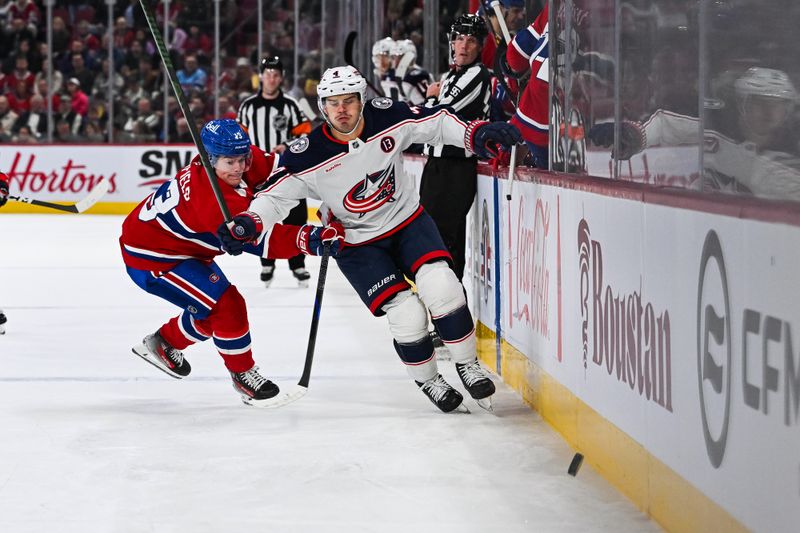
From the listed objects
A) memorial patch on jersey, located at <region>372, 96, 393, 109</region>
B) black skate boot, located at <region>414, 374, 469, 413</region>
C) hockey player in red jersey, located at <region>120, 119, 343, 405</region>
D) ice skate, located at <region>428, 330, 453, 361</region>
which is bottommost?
ice skate, located at <region>428, 330, 453, 361</region>

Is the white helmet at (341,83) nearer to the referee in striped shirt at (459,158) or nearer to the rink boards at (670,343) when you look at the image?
the rink boards at (670,343)

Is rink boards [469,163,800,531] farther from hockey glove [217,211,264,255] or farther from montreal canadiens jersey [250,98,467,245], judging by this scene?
hockey glove [217,211,264,255]

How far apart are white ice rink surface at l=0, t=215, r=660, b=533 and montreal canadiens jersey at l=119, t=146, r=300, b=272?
506mm

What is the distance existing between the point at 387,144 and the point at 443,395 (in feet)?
2.71

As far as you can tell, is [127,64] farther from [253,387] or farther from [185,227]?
[253,387]

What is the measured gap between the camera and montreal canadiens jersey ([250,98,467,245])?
13.5 feet

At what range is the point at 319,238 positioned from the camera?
4.04m

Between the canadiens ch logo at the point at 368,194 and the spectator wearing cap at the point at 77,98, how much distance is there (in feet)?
34.2

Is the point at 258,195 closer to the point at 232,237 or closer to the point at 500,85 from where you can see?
the point at 232,237

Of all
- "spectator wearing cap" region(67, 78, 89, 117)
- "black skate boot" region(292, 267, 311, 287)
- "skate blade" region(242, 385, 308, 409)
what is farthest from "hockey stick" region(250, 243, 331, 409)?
"spectator wearing cap" region(67, 78, 89, 117)

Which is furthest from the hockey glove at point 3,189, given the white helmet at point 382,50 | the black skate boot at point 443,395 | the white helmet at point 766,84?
the white helmet at point 766,84

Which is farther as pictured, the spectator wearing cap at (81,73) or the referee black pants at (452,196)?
the spectator wearing cap at (81,73)

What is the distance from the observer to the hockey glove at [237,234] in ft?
12.8

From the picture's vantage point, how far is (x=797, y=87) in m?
2.11
